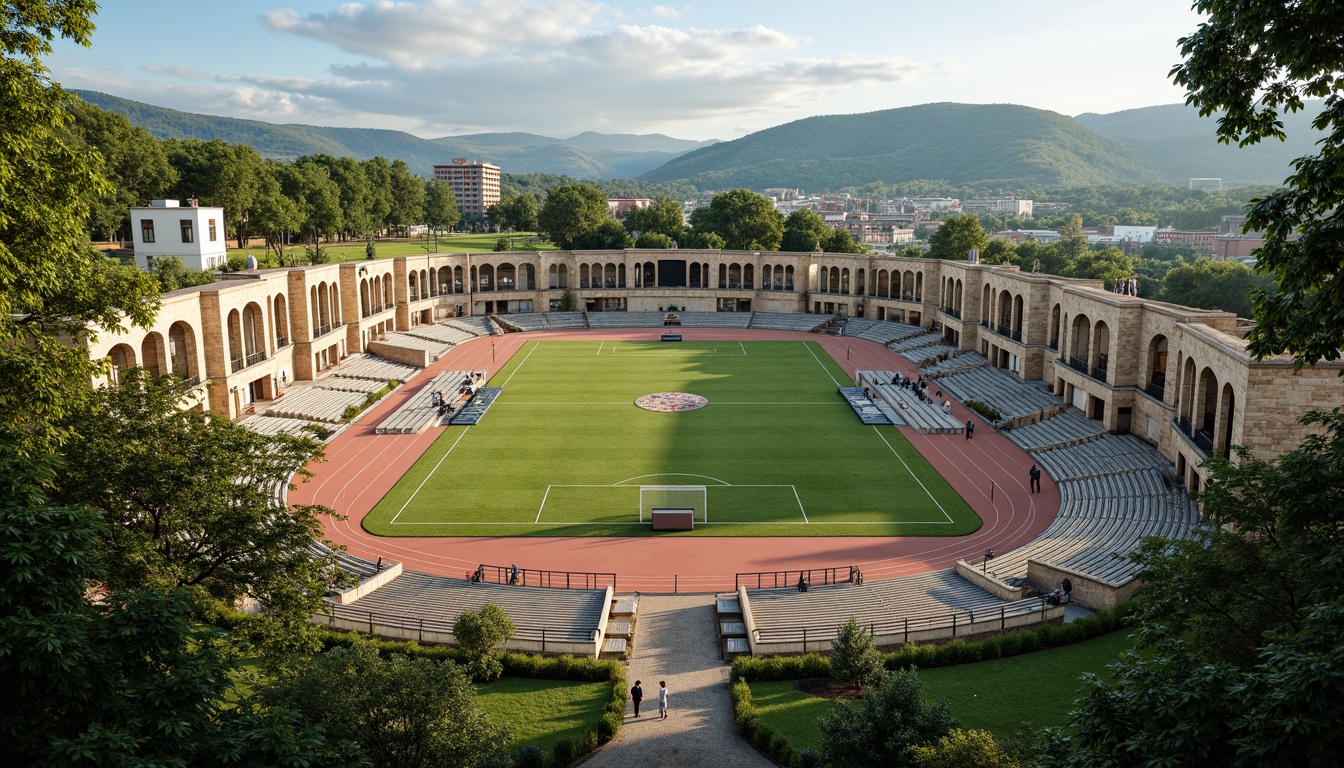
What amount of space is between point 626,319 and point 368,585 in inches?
2893

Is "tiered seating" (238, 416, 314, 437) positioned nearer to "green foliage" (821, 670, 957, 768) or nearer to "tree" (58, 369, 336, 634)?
"tree" (58, 369, 336, 634)

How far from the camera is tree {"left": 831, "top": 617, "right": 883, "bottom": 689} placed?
2633 centimetres

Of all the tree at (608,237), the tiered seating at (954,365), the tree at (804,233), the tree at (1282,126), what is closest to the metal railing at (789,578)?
the tree at (1282,126)

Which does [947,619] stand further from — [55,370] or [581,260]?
[581,260]

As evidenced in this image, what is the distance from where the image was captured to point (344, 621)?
3078cm

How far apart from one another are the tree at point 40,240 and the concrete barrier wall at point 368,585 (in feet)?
43.8

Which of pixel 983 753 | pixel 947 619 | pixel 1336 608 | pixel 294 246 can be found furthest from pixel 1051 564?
pixel 294 246

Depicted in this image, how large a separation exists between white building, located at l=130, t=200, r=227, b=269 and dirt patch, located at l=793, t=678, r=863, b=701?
66.8m

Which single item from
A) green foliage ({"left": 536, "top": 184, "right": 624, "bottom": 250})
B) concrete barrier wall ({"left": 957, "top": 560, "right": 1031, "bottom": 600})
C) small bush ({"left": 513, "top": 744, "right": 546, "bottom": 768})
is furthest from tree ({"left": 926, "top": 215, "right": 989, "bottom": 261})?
small bush ({"left": 513, "top": 744, "right": 546, "bottom": 768})

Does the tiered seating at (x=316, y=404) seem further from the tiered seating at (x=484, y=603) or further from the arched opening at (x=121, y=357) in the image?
the tiered seating at (x=484, y=603)

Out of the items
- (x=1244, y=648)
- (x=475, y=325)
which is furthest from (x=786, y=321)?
(x=1244, y=648)

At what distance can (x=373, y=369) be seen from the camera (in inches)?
2862

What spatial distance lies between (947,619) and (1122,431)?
1019 inches

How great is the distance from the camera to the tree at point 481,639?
90.3ft
